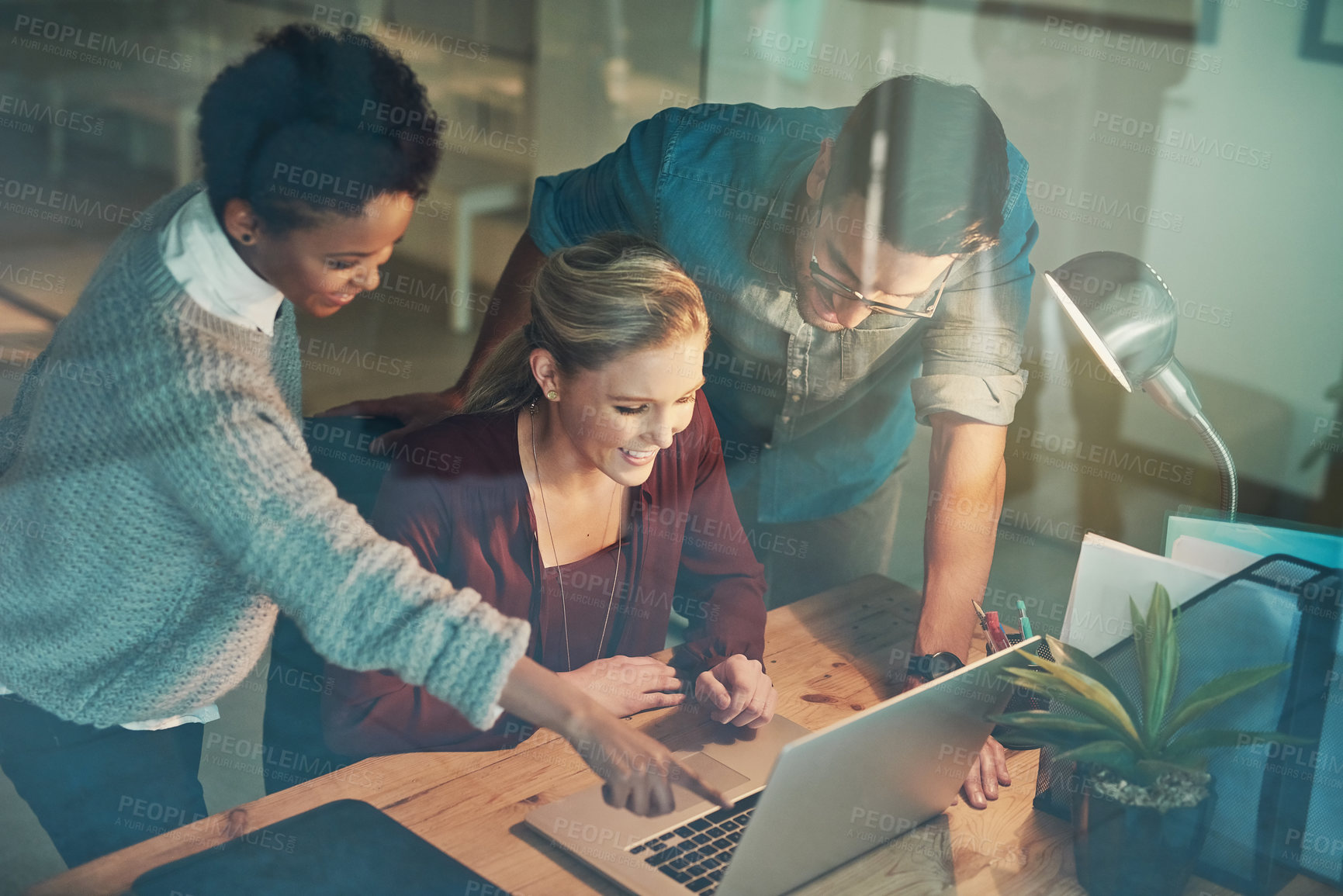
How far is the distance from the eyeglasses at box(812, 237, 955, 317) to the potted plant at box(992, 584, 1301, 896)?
406 millimetres

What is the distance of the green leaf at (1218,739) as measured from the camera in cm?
111

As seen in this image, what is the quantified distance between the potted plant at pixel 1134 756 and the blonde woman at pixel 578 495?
330mm

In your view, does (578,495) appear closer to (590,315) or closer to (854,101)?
(590,315)

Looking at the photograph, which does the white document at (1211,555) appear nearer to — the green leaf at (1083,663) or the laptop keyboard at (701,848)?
the green leaf at (1083,663)

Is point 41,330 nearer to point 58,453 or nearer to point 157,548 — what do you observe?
point 58,453

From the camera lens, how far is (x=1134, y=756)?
1114mm

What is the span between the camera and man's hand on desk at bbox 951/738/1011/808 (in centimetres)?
123

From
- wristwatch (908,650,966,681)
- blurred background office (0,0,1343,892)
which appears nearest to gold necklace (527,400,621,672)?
blurred background office (0,0,1343,892)

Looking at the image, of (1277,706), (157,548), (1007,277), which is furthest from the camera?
(1007,277)

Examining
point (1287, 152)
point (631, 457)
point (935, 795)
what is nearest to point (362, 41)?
point (631, 457)

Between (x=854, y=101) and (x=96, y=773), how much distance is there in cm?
109

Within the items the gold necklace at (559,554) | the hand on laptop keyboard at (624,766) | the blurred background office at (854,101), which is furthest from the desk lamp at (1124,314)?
the hand on laptop keyboard at (624,766)

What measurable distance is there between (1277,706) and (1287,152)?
2.22 feet

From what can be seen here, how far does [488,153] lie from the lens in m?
1.13
